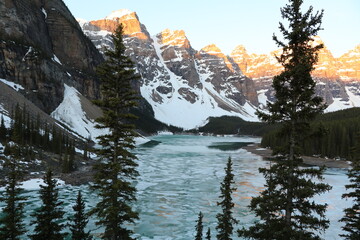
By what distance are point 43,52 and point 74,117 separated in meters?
39.2

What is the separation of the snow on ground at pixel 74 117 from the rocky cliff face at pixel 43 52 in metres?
3.61

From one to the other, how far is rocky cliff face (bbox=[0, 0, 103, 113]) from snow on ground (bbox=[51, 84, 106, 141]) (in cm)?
361

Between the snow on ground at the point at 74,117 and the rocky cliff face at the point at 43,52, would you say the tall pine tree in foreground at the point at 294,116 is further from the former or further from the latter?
the rocky cliff face at the point at 43,52

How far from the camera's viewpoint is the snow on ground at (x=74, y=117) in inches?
4294

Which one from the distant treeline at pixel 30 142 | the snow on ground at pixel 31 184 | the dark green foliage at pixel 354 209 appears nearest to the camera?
the dark green foliage at pixel 354 209

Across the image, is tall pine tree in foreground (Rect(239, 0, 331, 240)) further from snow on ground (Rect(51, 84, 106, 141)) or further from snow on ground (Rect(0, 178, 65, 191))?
snow on ground (Rect(51, 84, 106, 141))

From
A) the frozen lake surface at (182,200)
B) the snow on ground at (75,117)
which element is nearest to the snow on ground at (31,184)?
the frozen lake surface at (182,200)

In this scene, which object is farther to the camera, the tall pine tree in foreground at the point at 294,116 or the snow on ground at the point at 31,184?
the snow on ground at the point at 31,184

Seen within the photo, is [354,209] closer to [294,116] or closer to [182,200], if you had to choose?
[294,116]

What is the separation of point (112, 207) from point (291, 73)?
11.9 metres

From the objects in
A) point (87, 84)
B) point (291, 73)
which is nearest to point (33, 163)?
point (291, 73)

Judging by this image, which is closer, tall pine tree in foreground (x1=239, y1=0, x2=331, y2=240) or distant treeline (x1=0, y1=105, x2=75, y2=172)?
tall pine tree in foreground (x1=239, y1=0, x2=331, y2=240)

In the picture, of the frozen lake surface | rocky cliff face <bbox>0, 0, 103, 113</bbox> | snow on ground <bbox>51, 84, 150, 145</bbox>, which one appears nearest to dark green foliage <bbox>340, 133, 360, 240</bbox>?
the frozen lake surface

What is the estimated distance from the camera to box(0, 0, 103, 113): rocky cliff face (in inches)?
4345
